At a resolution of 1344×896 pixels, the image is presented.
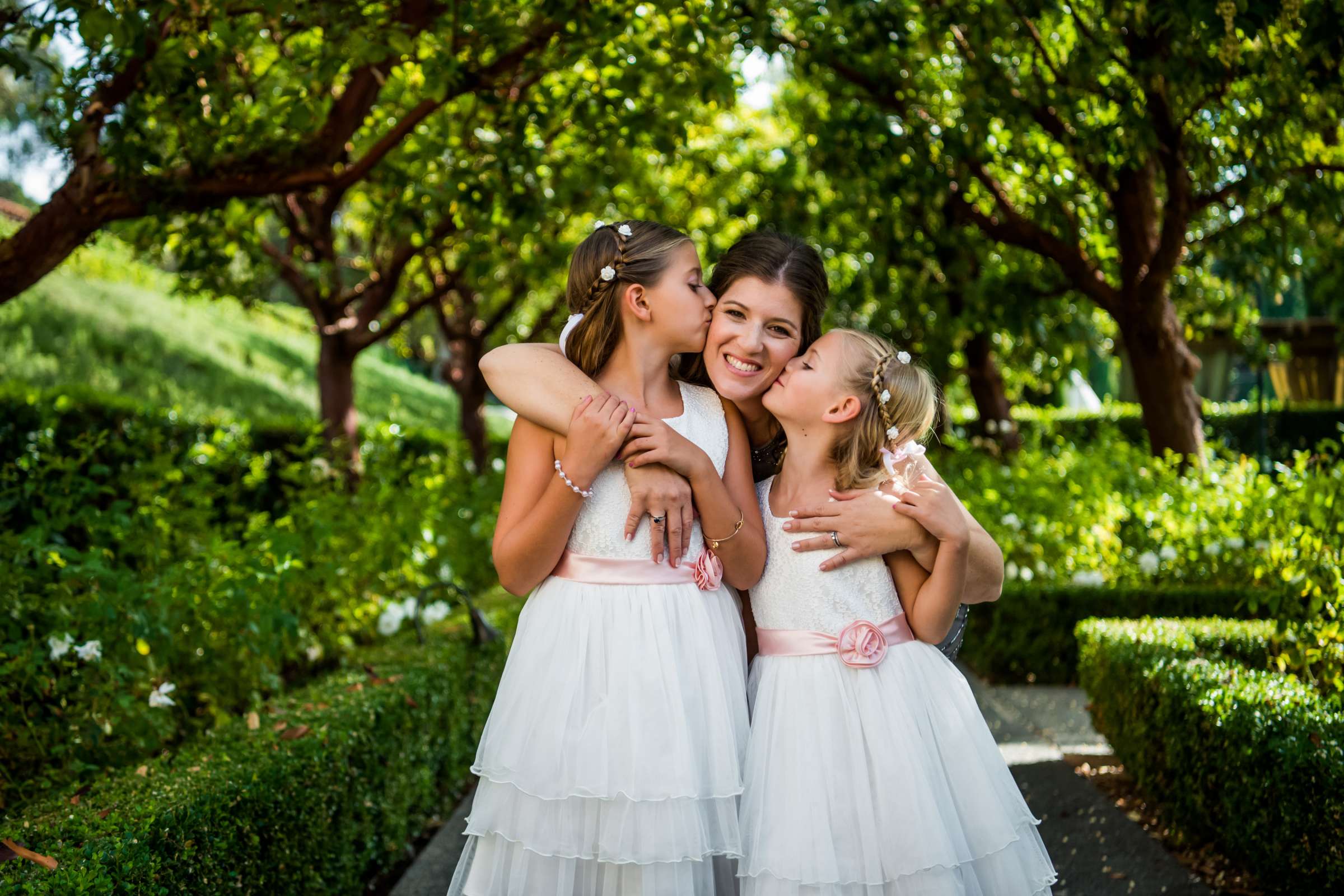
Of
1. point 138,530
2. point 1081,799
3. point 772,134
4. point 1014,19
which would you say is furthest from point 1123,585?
point 772,134

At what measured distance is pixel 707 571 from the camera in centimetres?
238

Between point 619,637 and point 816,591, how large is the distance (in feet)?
1.42

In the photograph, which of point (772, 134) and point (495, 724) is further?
point (772, 134)

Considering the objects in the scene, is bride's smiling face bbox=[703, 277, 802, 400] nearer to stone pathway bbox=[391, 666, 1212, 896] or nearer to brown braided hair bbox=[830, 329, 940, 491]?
brown braided hair bbox=[830, 329, 940, 491]

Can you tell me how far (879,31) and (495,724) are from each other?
5.20m

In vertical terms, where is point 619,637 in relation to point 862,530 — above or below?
below

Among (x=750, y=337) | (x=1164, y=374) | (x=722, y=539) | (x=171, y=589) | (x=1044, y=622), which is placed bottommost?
(x=1044, y=622)

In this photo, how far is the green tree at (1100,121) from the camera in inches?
222

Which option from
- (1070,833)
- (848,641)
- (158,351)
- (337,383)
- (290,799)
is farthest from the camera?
(158,351)

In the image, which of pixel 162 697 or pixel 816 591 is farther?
pixel 162 697

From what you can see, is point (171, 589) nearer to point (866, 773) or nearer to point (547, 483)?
point (547, 483)

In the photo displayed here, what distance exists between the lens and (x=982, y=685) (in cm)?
627

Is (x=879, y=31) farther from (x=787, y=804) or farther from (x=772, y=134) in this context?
(x=772, y=134)

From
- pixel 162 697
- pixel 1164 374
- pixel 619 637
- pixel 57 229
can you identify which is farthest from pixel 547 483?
pixel 1164 374
